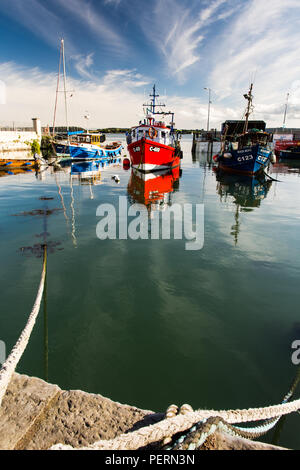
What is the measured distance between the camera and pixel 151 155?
24.1m

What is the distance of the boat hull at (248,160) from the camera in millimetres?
24219

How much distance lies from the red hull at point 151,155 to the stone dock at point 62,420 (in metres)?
22.5

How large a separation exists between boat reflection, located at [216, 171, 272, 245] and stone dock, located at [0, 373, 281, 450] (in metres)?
7.69

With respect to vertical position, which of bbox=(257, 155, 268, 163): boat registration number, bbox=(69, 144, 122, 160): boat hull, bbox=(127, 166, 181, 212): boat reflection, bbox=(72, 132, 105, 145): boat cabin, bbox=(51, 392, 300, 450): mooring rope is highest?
bbox=(72, 132, 105, 145): boat cabin

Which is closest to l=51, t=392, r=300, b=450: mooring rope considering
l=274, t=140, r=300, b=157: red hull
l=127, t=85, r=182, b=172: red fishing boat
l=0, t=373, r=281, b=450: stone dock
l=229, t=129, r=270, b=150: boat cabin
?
l=0, t=373, r=281, b=450: stone dock

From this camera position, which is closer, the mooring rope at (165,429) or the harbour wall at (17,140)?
the mooring rope at (165,429)

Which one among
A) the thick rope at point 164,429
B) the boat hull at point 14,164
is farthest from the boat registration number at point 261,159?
the thick rope at point 164,429

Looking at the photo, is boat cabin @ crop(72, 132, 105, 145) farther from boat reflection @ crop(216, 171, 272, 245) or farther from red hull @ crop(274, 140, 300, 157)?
red hull @ crop(274, 140, 300, 157)

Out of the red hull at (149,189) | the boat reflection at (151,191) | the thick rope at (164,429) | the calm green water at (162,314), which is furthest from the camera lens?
the red hull at (149,189)

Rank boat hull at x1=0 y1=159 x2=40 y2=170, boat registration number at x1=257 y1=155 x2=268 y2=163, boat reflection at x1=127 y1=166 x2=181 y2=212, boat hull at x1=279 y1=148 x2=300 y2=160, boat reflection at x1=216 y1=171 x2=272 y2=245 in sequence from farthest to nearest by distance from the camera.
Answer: boat hull at x1=279 y1=148 x2=300 y2=160 < boat hull at x1=0 y1=159 x2=40 y2=170 < boat registration number at x1=257 y1=155 x2=268 y2=163 < boat reflection at x1=127 y1=166 x2=181 y2=212 < boat reflection at x1=216 y1=171 x2=272 y2=245

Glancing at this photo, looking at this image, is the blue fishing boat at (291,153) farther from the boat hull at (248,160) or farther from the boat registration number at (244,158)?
the boat registration number at (244,158)

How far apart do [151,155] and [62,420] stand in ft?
78.2

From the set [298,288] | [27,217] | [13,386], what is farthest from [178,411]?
[27,217]

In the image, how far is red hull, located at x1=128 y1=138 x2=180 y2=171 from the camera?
23297 millimetres
